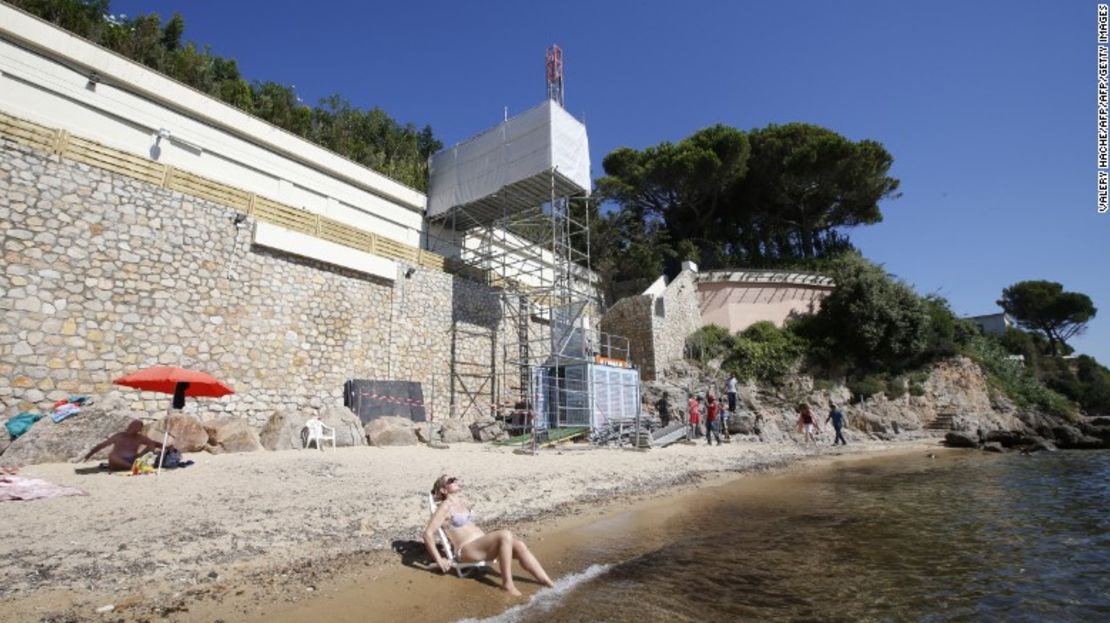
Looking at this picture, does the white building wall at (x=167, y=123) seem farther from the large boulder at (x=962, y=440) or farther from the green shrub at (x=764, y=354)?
the large boulder at (x=962, y=440)

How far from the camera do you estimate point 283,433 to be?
1116 cm

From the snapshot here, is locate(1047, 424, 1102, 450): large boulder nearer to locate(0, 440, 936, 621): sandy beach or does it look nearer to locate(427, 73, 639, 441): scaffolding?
locate(427, 73, 639, 441): scaffolding

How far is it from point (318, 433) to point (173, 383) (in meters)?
3.39

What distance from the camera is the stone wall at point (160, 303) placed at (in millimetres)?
10156

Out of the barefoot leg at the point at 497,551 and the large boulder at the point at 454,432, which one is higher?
the large boulder at the point at 454,432

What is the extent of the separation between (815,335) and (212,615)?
28385mm

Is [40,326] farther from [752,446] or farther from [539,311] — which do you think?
[752,446]

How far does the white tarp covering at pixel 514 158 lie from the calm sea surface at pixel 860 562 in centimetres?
1320

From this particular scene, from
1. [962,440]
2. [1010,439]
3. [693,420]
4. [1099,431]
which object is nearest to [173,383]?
[693,420]

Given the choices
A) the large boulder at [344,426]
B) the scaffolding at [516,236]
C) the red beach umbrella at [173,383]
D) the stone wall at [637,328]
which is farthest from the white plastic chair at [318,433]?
the stone wall at [637,328]

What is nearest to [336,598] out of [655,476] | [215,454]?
[215,454]

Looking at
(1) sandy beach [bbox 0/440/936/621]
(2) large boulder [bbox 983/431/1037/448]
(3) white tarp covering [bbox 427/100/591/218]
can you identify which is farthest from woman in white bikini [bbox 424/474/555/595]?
(2) large boulder [bbox 983/431/1037/448]

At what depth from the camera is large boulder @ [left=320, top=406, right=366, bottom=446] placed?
1220cm

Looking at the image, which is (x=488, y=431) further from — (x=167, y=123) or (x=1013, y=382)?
(x=1013, y=382)
